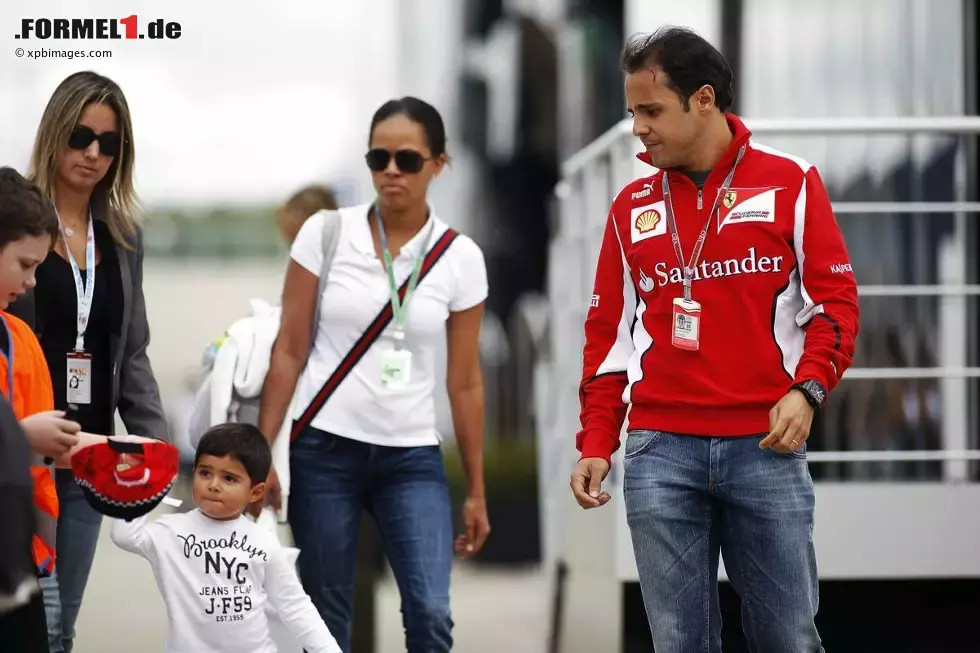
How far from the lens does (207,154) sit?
77.7 ft

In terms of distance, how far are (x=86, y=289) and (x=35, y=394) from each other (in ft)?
2.43

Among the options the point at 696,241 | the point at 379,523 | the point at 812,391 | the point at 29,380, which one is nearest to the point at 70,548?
the point at 379,523

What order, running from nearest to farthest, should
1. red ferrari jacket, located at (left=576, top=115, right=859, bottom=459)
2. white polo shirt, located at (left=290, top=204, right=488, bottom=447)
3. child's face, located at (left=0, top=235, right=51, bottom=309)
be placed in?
1. child's face, located at (left=0, top=235, right=51, bottom=309)
2. red ferrari jacket, located at (left=576, top=115, right=859, bottom=459)
3. white polo shirt, located at (left=290, top=204, right=488, bottom=447)

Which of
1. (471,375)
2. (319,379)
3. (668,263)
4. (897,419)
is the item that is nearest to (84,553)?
(319,379)

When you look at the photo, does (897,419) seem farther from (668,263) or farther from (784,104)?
(668,263)

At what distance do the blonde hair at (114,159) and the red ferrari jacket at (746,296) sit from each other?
4.42 feet

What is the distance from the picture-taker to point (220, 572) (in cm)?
328

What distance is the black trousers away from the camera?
2.32 meters

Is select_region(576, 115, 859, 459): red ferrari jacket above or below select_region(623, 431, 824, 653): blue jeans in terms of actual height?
above

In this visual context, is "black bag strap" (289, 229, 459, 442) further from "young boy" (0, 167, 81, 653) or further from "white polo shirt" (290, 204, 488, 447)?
"young boy" (0, 167, 81, 653)

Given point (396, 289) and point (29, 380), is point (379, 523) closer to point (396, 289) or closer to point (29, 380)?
point (396, 289)

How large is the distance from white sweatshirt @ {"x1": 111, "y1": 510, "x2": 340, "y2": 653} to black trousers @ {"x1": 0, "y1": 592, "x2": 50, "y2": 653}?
81 cm

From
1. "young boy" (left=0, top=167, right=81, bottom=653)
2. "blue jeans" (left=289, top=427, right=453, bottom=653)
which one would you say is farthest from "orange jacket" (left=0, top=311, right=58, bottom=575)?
"blue jeans" (left=289, top=427, right=453, bottom=653)

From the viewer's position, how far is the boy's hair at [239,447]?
339 cm
